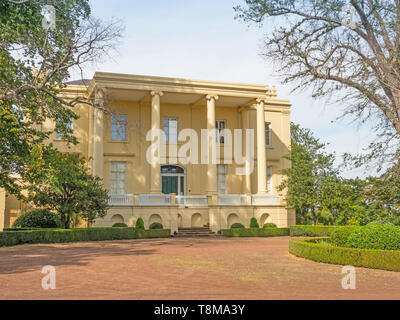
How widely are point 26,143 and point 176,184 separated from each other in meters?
16.1

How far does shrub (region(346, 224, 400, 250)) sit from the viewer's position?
41.4ft

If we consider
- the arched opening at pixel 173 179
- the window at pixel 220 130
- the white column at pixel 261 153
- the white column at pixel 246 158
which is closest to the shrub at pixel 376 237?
the white column at pixel 261 153

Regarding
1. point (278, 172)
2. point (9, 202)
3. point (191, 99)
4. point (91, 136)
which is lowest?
point (9, 202)

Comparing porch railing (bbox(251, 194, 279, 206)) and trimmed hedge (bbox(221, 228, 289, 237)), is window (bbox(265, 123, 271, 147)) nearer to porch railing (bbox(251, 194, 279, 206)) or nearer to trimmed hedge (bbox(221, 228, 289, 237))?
porch railing (bbox(251, 194, 279, 206))

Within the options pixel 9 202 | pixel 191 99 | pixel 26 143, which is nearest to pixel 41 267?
pixel 26 143

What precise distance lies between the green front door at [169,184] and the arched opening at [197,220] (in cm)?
389

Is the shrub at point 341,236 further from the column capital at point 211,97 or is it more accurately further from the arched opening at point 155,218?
the column capital at point 211,97

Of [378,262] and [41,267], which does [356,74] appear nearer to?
[378,262]

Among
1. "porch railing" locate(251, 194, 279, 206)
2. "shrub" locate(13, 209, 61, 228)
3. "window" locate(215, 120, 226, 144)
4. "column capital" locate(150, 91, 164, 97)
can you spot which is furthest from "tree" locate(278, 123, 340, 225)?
"shrub" locate(13, 209, 61, 228)

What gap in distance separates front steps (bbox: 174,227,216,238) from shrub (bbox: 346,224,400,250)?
1494 cm

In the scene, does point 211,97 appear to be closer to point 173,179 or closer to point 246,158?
point 246,158

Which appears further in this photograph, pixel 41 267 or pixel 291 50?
pixel 291 50

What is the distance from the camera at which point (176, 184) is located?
109ft
